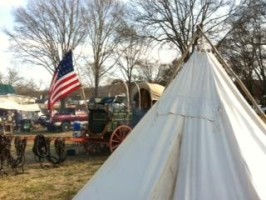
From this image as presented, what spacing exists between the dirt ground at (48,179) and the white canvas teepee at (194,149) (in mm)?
4497

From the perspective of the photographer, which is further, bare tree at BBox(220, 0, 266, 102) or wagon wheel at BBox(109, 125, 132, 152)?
bare tree at BBox(220, 0, 266, 102)

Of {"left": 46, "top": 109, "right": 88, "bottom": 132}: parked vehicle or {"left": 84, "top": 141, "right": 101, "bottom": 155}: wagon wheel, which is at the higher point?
{"left": 46, "top": 109, "right": 88, "bottom": 132}: parked vehicle

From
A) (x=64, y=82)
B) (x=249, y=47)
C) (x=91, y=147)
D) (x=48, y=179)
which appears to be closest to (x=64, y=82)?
(x=64, y=82)

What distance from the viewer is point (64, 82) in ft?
53.2

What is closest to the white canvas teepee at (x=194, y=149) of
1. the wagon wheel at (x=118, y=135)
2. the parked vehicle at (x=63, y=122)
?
the wagon wheel at (x=118, y=135)

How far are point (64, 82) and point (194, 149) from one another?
433 inches

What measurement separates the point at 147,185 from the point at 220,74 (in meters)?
1.76

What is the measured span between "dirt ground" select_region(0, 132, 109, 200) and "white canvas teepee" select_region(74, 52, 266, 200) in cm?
450

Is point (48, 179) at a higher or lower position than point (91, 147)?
lower

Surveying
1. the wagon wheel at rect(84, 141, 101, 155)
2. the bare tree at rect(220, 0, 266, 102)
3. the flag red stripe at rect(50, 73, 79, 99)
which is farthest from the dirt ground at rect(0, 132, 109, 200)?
the bare tree at rect(220, 0, 266, 102)

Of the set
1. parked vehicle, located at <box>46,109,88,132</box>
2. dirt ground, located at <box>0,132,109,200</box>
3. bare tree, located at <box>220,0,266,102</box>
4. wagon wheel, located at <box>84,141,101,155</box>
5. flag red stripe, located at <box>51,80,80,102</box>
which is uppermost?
bare tree, located at <box>220,0,266,102</box>

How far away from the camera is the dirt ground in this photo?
10667mm

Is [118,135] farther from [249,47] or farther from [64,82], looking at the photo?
[249,47]

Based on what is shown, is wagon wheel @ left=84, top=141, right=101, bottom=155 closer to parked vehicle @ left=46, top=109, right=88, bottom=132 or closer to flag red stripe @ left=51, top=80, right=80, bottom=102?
flag red stripe @ left=51, top=80, right=80, bottom=102
